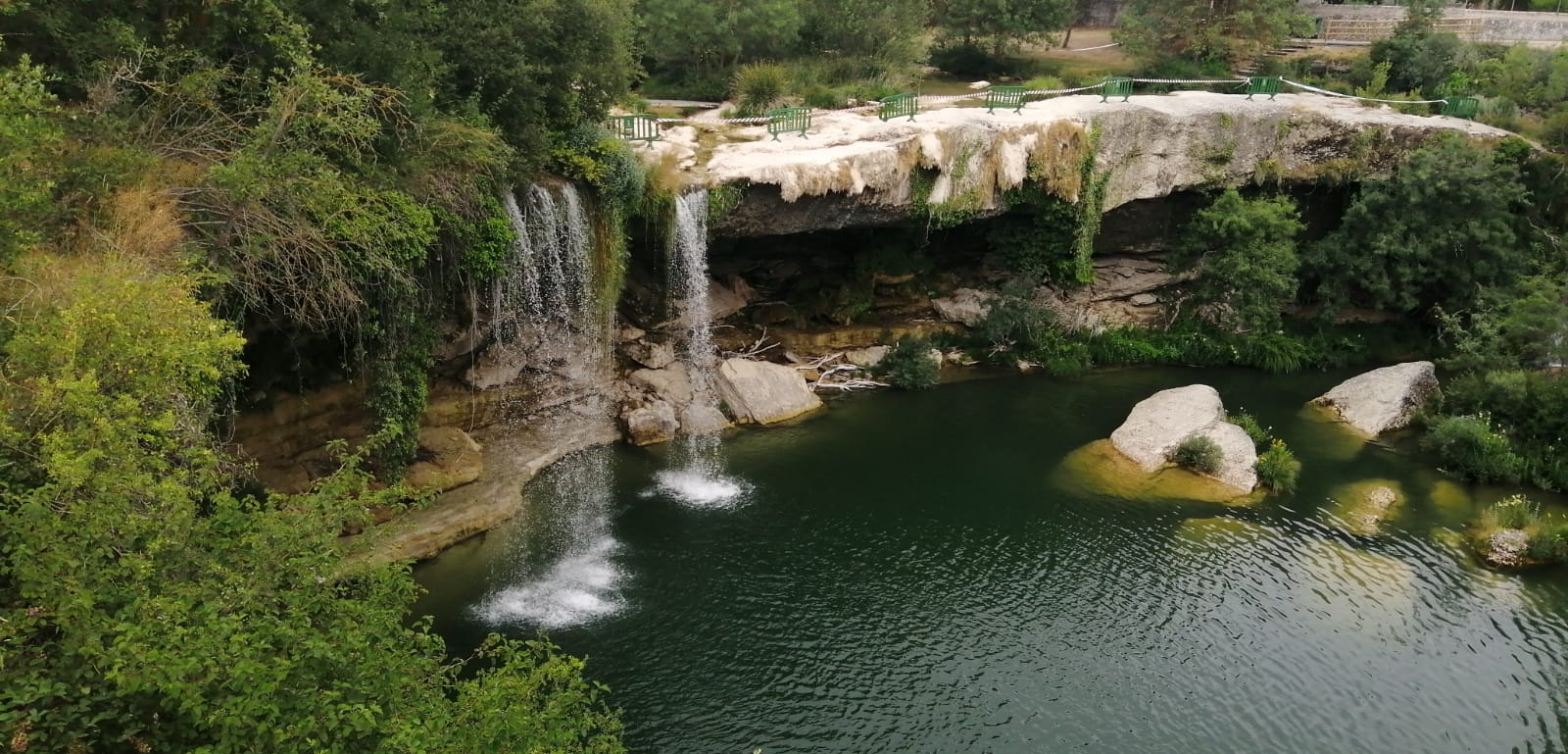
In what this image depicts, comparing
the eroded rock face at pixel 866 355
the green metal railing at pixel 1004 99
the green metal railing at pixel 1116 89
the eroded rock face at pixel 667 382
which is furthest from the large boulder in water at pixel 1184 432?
the eroded rock face at pixel 667 382

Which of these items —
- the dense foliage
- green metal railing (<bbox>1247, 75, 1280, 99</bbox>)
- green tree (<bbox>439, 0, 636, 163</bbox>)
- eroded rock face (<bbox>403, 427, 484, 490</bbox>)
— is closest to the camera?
the dense foliage

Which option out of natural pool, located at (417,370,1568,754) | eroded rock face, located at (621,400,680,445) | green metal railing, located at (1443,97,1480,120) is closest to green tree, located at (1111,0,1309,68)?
green metal railing, located at (1443,97,1480,120)

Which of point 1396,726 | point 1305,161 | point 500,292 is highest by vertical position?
point 1305,161

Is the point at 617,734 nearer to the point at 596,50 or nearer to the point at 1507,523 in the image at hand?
the point at 596,50

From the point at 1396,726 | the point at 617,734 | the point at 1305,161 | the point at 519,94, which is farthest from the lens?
the point at 1305,161

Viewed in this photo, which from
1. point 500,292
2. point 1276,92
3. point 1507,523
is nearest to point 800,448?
point 500,292

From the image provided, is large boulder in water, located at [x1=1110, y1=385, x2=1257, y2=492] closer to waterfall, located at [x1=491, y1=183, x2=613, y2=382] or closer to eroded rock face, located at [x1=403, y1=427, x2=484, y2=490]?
waterfall, located at [x1=491, y1=183, x2=613, y2=382]

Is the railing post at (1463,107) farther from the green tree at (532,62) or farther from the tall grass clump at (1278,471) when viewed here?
the green tree at (532,62)
